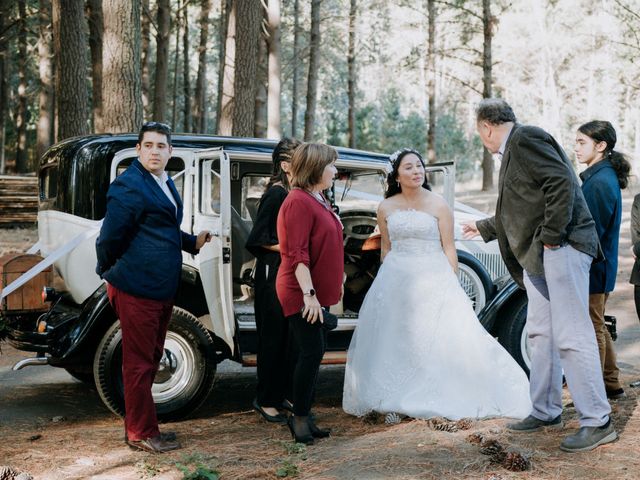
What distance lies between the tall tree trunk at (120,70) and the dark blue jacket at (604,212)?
6860 mm

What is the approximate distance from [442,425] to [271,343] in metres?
1.39

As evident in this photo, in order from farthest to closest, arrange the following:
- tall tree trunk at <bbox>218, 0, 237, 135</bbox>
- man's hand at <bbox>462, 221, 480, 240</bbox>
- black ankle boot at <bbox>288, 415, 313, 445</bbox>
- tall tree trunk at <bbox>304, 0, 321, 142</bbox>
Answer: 1. tall tree trunk at <bbox>304, 0, 321, 142</bbox>
2. tall tree trunk at <bbox>218, 0, 237, 135</bbox>
3. man's hand at <bbox>462, 221, 480, 240</bbox>
4. black ankle boot at <bbox>288, 415, 313, 445</bbox>

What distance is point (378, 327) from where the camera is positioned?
6.21 m

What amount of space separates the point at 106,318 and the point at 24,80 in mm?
30561

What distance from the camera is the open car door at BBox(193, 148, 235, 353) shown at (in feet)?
18.9

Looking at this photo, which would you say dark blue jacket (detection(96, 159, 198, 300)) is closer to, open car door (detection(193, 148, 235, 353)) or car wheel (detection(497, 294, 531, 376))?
open car door (detection(193, 148, 235, 353))

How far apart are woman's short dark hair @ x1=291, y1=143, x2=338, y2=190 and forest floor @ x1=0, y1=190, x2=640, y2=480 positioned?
175 cm

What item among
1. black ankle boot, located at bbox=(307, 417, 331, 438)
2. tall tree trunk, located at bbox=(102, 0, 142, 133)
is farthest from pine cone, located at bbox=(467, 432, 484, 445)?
tall tree trunk, located at bbox=(102, 0, 142, 133)

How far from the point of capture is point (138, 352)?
16.5 ft

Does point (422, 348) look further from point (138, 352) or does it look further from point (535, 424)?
point (138, 352)

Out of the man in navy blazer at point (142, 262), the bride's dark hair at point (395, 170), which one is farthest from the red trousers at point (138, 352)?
the bride's dark hair at point (395, 170)

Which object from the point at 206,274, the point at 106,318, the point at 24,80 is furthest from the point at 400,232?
the point at 24,80

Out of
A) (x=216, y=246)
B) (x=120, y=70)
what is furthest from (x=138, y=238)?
(x=120, y=70)

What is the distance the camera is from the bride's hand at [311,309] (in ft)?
16.1
